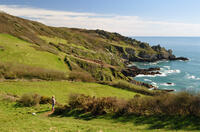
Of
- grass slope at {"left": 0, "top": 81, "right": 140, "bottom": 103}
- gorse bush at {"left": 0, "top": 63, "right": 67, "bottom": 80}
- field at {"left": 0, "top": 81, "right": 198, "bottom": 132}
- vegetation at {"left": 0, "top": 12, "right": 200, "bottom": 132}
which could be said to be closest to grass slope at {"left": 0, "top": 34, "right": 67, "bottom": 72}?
gorse bush at {"left": 0, "top": 63, "right": 67, "bottom": 80}

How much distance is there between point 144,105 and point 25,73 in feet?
102

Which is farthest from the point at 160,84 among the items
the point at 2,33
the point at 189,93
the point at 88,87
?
the point at 2,33

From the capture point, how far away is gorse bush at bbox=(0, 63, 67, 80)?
38719 millimetres

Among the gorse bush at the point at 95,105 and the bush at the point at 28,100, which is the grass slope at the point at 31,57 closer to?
the bush at the point at 28,100

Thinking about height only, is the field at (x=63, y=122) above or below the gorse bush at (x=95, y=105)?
below

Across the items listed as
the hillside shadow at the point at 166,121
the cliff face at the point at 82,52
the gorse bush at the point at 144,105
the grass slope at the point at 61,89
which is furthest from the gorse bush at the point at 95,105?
the cliff face at the point at 82,52

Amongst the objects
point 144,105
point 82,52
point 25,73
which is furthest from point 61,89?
point 82,52

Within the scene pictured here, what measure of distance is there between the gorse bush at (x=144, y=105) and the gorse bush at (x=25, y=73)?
19683 mm

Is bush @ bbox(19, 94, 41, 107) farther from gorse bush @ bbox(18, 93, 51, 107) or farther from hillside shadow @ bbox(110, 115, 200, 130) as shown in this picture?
hillside shadow @ bbox(110, 115, 200, 130)

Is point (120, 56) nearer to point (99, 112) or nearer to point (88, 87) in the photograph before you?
point (88, 87)

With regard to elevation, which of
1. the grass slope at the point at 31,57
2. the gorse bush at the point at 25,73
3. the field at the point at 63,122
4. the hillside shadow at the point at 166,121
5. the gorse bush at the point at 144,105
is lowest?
the field at the point at 63,122

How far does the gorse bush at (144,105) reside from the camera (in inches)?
786

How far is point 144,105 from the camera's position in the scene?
21734 mm

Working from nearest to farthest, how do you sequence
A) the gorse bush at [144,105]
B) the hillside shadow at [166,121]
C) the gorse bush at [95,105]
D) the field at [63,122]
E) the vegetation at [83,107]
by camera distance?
1. the field at [63,122]
2. the hillside shadow at [166,121]
3. the vegetation at [83,107]
4. the gorse bush at [144,105]
5. the gorse bush at [95,105]
